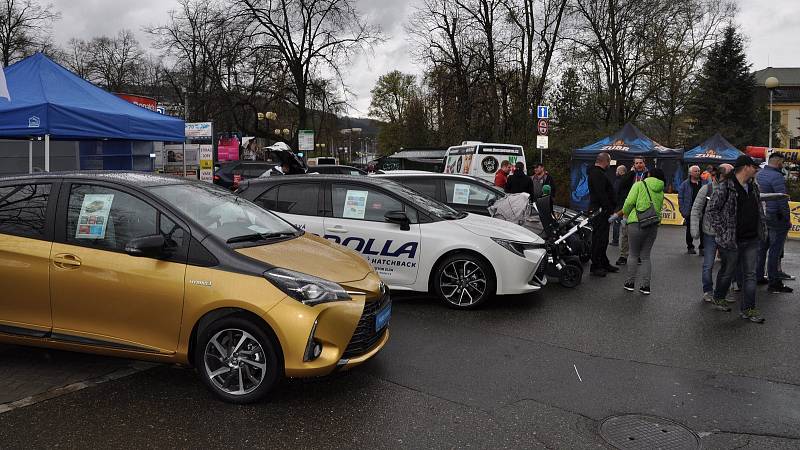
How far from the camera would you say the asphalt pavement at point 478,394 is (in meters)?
3.68

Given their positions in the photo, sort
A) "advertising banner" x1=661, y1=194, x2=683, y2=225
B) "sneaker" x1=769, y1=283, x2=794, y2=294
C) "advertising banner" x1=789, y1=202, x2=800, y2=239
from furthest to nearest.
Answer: "advertising banner" x1=661, y1=194, x2=683, y2=225 → "advertising banner" x1=789, y1=202, x2=800, y2=239 → "sneaker" x1=769, y1=283, x2=794, y2=294

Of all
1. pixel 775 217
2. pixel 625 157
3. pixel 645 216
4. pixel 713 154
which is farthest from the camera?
pixel 713 154

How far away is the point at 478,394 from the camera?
4352 mm

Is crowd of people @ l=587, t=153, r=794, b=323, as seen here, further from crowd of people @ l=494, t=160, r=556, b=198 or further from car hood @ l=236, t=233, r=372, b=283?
car hood @ l=236, t=233, r=372, b=283

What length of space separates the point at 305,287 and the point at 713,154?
65.6 ft

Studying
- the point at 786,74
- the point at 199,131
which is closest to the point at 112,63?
the point at 199,131

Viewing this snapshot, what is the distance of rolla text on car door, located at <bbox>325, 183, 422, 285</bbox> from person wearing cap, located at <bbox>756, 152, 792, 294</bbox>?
4799 mm

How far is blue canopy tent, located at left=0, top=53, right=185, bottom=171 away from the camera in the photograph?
348 inches

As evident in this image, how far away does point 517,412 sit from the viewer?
4.04 metres

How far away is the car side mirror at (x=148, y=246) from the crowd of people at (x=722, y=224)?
19.0 ft

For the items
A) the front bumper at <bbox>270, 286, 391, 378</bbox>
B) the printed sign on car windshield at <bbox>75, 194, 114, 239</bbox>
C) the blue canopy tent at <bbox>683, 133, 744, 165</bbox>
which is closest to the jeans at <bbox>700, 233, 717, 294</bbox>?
the front bumper at <bbox>270, 286, 391, 378</bbox>

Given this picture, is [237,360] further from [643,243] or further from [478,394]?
[643,243]

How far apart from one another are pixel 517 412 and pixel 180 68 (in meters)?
41.7

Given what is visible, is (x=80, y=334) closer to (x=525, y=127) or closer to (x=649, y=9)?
(x=525, y=127)
